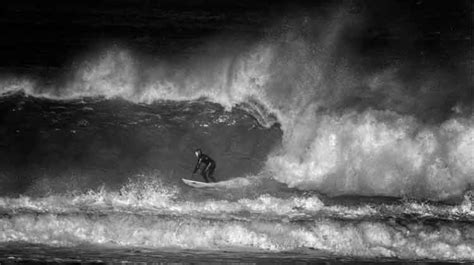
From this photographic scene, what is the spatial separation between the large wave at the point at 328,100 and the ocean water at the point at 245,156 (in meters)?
0.01

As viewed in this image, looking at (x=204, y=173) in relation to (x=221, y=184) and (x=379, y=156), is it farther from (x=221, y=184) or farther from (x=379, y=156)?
(x=379, y=156)

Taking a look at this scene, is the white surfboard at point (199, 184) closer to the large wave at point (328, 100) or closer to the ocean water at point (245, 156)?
the ocean water at point (245, 156)

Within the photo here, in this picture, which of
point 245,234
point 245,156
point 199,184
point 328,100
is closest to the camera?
point 245,234

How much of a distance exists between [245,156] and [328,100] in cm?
98

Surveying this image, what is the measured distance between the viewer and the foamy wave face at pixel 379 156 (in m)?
3.84

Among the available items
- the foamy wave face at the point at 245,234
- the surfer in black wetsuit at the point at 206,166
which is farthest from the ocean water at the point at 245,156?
the surfer in black wetsuit at the point at 206,166

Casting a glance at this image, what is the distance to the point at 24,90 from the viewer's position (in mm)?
4551

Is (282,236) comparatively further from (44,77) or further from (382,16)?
(44,77)

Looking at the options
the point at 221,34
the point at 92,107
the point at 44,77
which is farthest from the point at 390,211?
the point at 44,77

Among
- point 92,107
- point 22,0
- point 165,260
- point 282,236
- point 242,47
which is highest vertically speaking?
point 22,0

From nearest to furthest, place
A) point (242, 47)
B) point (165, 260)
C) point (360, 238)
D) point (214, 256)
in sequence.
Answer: point (360, 238) < point (214, 256) < point (165, 260) < point (242, 47)

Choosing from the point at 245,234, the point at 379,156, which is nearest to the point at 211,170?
the point at 245,234

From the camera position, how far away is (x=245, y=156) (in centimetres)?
421

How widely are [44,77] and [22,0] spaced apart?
2.83 feet
